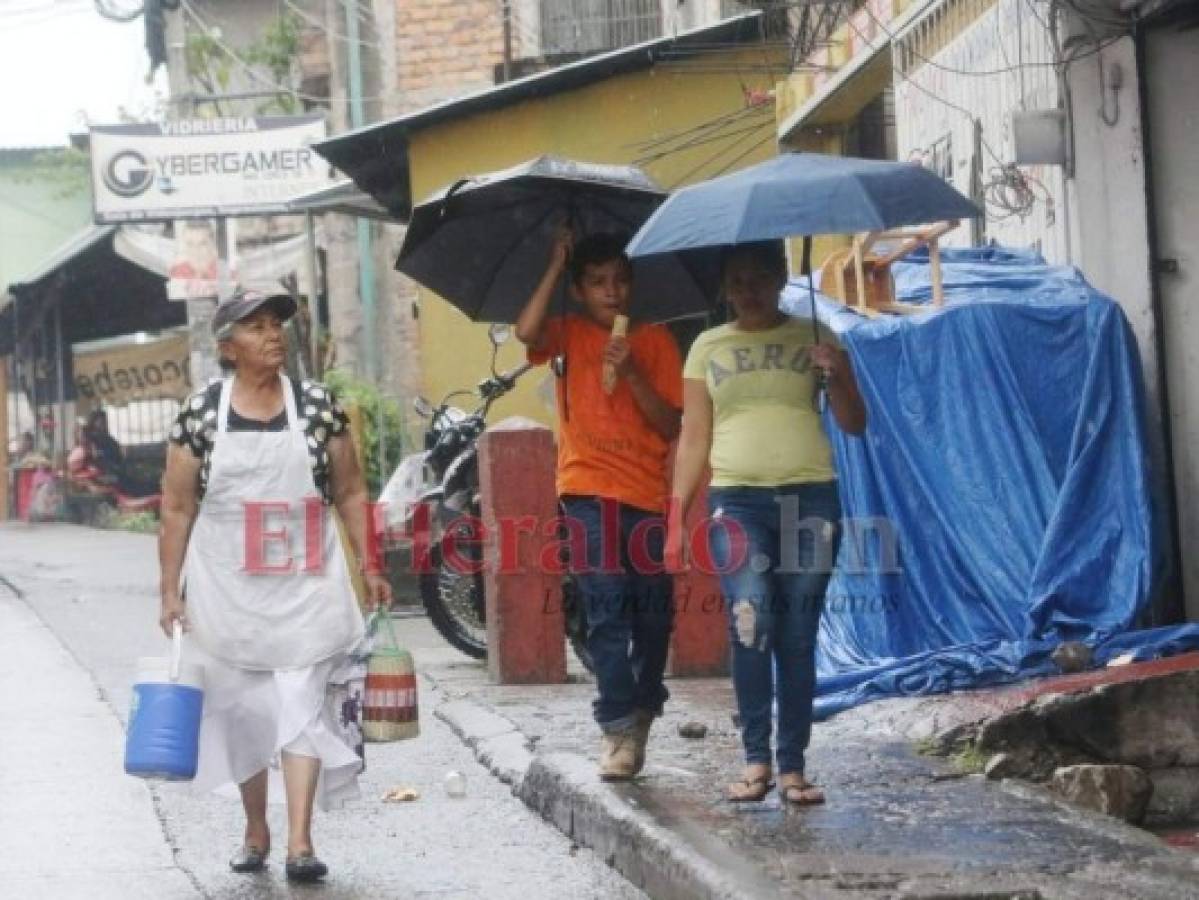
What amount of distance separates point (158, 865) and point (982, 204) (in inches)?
230

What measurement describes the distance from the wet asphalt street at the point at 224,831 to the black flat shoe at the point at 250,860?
0.04 m

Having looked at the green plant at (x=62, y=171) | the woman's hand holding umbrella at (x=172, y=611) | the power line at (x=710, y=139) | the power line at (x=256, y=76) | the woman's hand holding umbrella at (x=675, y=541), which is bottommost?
the woman's hand holding umbrella at (x=172, y=611)

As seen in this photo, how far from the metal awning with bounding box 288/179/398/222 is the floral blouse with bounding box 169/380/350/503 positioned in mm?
11803

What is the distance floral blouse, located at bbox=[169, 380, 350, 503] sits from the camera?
7.10 meters

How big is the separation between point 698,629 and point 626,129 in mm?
6512

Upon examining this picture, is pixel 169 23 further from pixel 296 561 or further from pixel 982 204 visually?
pixel 296 561

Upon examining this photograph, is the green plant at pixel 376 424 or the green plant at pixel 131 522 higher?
the green plant at pixel 376 424

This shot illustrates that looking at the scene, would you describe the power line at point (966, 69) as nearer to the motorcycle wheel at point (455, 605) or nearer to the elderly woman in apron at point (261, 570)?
the motorcycle wheel at point (455, 605)

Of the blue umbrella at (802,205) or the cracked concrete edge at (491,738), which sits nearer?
the blue umbrella at (802,205)

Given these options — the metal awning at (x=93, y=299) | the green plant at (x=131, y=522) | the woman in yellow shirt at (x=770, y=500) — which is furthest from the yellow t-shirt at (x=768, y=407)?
the metal awning at (x=93, y=299)

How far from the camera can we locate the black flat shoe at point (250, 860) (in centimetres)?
707

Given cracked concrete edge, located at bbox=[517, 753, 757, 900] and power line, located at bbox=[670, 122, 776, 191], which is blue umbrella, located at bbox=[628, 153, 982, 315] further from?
power line, located at bbox=[670, 122, 776, 191]

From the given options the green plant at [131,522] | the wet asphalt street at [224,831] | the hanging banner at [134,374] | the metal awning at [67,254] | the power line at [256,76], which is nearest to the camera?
the wet asphalt street at [224,831]

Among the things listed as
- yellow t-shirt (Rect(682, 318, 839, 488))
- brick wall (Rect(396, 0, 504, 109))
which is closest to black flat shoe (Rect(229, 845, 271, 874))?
yellow t-shirt (Rect(682, 318, 839, 488))
